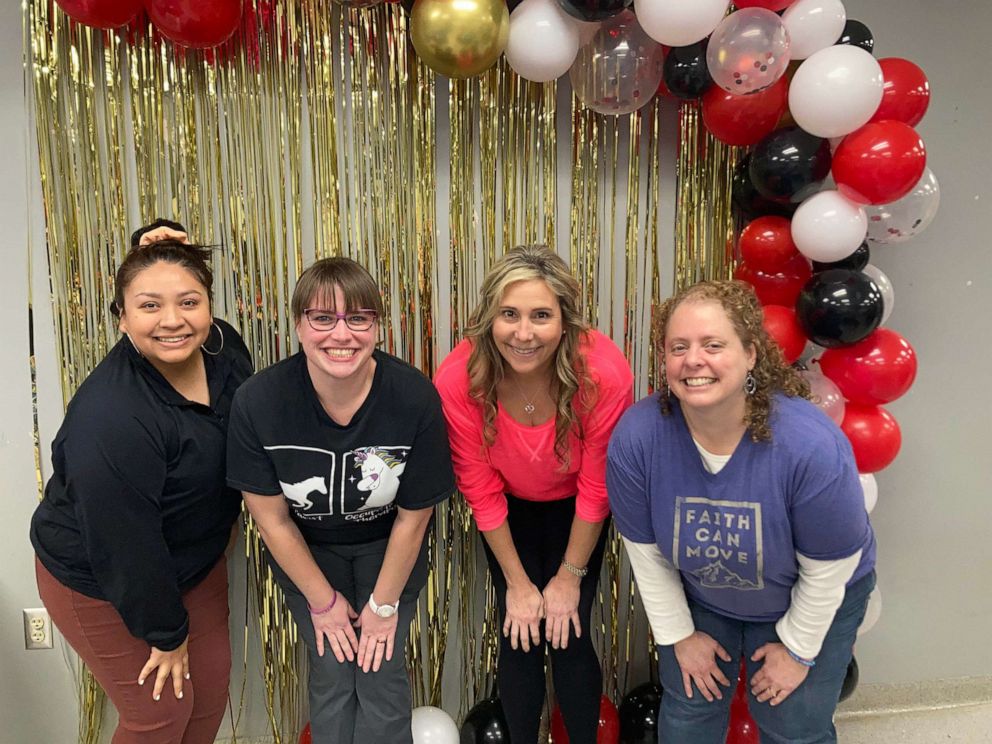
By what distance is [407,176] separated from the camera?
1.92 metres

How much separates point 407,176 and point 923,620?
6.87 ft

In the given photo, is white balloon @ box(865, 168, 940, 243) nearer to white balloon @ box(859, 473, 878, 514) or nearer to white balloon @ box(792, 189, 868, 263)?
white balloon @ box(792, 189, 868, 263)

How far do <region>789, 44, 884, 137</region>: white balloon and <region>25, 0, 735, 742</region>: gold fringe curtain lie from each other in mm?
381

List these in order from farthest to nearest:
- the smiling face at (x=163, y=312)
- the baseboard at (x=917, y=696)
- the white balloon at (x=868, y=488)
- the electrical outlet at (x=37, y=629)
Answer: the baseboard at (x=917, y=696) < the electrical outlet at (x=37, y=629) < the white balloon at (x=868, y=488) < the smiling face at (x=163, y=312)

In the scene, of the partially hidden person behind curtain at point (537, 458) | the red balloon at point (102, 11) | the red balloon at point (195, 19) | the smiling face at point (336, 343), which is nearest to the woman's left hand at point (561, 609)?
the partially hidden person behind curtain at point (537, 458)

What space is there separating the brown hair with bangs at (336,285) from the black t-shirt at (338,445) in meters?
0.15

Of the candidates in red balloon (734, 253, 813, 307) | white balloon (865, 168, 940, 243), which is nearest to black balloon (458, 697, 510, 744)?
red balloon (734, 253, 813, 307)

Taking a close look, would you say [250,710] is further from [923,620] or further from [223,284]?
[923,620]

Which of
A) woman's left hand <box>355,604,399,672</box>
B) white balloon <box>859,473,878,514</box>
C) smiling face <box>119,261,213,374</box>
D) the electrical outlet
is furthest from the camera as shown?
the electrical outlet


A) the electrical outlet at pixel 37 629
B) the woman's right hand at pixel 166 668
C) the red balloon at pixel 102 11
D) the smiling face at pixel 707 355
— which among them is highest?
the red balloon at pixel 102 11

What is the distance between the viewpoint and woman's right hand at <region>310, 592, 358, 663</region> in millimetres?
1614

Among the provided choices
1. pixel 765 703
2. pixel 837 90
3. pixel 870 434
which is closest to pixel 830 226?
pixel 837 90

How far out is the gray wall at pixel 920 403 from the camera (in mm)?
1866

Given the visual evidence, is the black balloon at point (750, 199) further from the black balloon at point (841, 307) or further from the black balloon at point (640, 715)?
the black balloon at point (640, 715)
